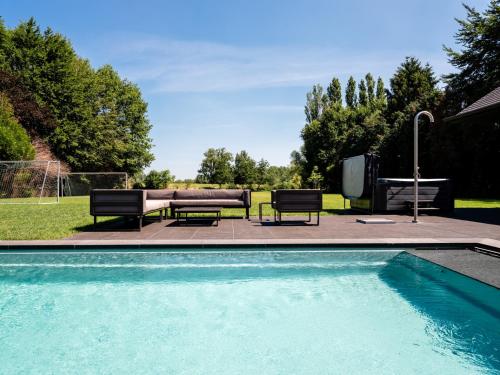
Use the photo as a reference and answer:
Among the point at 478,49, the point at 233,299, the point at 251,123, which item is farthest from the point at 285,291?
the point at 478,49

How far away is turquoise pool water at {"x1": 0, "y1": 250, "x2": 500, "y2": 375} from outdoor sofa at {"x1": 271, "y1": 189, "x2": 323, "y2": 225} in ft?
10.7

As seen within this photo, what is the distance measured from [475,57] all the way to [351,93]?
78.8 feet

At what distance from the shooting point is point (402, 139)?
107ft

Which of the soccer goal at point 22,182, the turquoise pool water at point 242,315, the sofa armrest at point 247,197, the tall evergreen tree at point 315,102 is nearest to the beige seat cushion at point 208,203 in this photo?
the sofa armrest at point 247,197

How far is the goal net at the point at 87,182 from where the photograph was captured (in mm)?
30203

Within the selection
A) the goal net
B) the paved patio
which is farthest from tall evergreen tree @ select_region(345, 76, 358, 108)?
the paved patio

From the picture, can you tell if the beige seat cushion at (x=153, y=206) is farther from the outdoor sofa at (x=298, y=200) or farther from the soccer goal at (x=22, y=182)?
the soccer goal at (x=22, y=182)

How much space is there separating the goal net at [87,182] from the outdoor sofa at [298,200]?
22940 millimetres

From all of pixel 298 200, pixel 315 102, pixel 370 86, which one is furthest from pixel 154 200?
pixel 315 102

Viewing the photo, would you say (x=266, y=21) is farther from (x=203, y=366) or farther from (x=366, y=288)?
(x=203, y=366)

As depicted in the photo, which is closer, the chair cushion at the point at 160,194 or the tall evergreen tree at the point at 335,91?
the chair cushion at the point at 160,194

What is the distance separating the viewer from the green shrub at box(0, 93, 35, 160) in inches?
1034

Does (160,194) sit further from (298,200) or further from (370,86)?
(370,86)

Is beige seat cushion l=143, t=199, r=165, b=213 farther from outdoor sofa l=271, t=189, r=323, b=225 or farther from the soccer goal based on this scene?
the soccer goal
